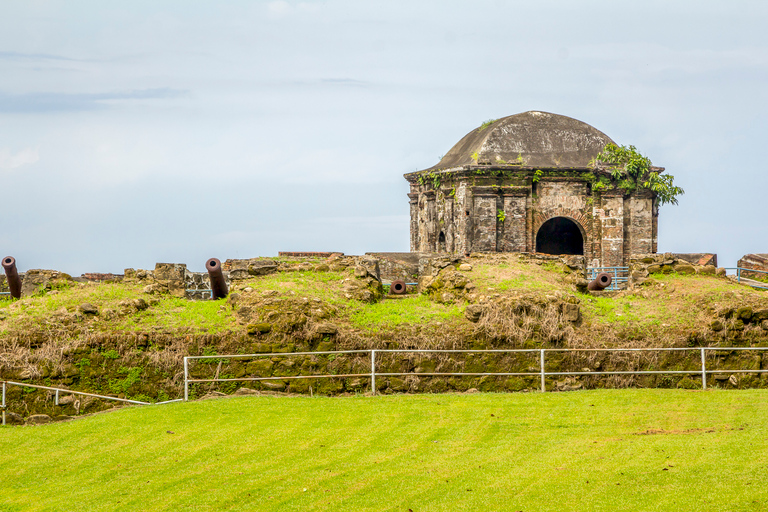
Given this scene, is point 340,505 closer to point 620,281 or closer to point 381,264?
point 381,264

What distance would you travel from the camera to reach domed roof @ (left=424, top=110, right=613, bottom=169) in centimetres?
2798

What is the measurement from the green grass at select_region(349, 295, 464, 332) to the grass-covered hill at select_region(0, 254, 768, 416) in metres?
0.04

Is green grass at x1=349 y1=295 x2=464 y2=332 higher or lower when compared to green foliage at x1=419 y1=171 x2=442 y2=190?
lower

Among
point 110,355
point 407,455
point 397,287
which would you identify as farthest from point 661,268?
point 110,355

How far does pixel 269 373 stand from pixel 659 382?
728cm

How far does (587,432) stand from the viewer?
441 inches

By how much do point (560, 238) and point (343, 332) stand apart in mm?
17262

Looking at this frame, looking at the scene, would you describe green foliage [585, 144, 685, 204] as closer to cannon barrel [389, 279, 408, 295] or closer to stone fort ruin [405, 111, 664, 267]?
stone fort ruin [405, 111, 664, 267]

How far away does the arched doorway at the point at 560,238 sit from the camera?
101 ft

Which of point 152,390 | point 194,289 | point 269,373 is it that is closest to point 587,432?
point 269,373

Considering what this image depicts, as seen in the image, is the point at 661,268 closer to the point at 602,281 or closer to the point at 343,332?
the point at 602,281

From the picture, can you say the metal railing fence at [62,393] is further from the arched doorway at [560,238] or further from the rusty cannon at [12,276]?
the arched doorway at [560,238]

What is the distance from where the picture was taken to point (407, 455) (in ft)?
32.8

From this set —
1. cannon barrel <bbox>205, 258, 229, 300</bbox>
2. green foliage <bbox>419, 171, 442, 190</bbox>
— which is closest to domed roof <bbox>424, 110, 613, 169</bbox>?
green foliage <bbox>419, 171, 442, 190</bbox>
